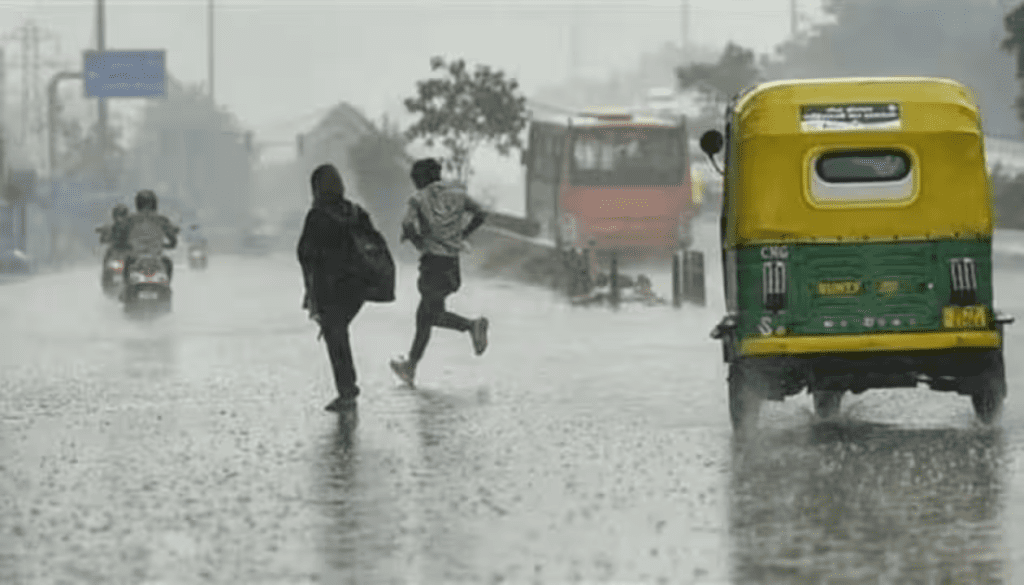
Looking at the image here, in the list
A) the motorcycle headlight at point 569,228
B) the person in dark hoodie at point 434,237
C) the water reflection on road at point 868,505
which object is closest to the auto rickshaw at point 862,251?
the water reflection on road at point 868,505

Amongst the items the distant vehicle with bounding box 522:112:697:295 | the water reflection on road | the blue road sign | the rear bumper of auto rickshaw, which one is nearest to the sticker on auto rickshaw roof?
the rear bumper of auto rickshaw

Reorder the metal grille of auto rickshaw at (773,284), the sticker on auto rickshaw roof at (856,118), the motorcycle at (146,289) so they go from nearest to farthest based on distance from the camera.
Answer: the metal grille of auto rickshaw at (773,284) → the sticker on auto rickshaw roof at (856,118) → the motorcycle at (146,289)

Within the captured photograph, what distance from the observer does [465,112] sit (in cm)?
7188

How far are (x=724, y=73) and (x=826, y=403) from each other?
90713 millimetres

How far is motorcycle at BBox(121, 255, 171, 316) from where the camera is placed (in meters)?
30.7

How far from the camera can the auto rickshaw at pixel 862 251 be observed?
50.9 feet

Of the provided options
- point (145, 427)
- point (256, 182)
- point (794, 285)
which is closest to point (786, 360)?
point (794, 285)

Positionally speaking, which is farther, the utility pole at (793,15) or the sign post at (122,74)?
the utility pole at (793,15)

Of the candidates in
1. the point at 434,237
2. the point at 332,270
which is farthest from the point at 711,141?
the point at 434,237

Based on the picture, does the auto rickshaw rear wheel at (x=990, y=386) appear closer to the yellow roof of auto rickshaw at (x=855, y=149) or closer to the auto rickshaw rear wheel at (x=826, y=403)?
the yellow roof of auto rickshaw at (x=855, y=149)

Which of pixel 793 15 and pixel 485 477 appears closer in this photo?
pixel 485 477

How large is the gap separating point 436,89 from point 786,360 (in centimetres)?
5685

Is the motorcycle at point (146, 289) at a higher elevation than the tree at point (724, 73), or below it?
below

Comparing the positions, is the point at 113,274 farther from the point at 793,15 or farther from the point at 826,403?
the point at 793,15
